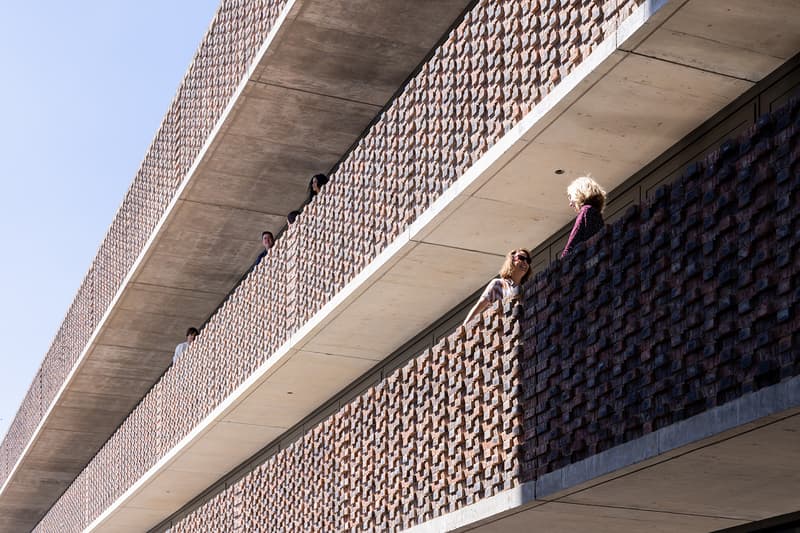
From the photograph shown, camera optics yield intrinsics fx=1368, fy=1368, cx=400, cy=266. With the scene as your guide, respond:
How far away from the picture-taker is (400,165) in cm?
1441

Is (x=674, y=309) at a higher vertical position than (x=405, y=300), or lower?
lower

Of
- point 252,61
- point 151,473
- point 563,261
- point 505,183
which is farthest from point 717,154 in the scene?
point 151,473

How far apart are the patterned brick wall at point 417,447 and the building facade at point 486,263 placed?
0.03 m

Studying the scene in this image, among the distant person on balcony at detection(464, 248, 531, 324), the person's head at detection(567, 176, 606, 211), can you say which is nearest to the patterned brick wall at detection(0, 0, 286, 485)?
the distant person on balcony at detection(464, 248, 531, 324)

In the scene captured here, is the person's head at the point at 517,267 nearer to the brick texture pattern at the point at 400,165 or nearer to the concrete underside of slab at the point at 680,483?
the brick texture pattern at the point at 400,165

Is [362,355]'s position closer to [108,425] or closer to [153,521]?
[153,521]

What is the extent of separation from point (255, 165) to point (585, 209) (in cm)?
1098

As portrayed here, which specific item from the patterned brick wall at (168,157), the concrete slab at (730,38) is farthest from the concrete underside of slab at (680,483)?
the patterned brick wall at (168,157)

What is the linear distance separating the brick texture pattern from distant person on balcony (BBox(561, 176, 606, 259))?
1.00 meters

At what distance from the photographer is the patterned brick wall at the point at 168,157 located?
61.9ft

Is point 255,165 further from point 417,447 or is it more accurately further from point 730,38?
point 730,38

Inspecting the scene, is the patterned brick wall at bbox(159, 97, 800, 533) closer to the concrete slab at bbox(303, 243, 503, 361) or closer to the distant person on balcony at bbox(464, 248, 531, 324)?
the distant person on balcony at bbox(464, 248, 531, 324)

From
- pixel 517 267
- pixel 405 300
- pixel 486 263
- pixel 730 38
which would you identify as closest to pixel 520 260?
pixel 517 267

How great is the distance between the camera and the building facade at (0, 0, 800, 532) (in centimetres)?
834
